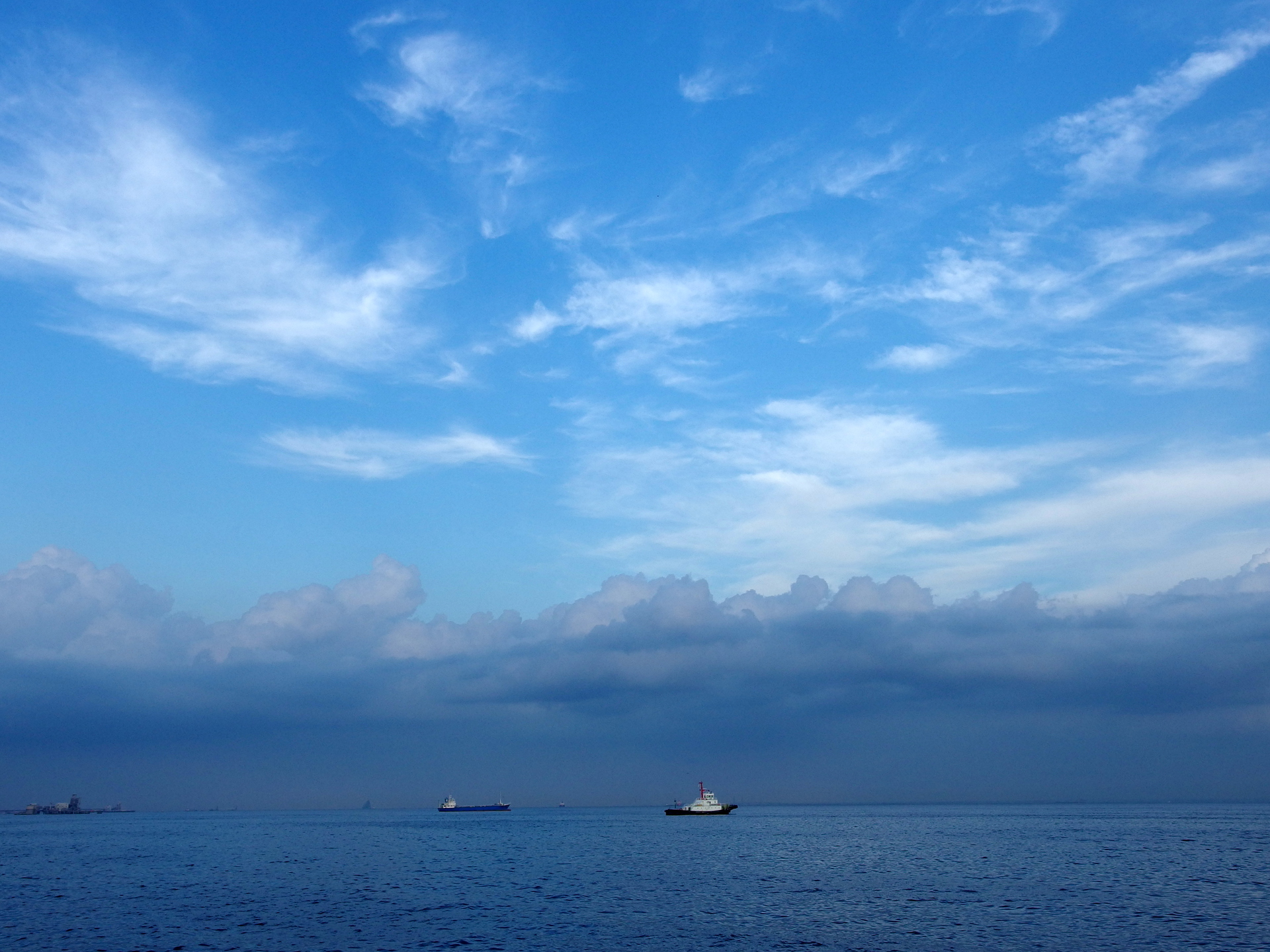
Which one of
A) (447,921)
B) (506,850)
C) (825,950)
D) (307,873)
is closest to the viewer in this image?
(825,950)

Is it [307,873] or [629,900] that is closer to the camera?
[629,900]

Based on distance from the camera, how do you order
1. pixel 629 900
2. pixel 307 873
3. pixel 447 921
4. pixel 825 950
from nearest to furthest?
pixel 825 950 < pixel 447 921 < pixel 629 900 < pixel 307 873

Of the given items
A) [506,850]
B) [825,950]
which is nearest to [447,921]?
[825,950]

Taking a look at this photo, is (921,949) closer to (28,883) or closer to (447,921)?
(447,921)

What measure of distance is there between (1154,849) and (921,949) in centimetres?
14341

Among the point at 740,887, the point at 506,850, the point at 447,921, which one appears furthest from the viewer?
the point at 506,850

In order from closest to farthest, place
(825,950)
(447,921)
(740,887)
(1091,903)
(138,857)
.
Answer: (825,950), (447,921), (1091,903), (740,887), (138,857)

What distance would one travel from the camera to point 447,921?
8844 centimetres

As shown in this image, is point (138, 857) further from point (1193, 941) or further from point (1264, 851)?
point (1264, 851)

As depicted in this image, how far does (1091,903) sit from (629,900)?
50.9m

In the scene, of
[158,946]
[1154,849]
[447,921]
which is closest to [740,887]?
[447,921]

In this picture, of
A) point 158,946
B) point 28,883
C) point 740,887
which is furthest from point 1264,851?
point 28,883

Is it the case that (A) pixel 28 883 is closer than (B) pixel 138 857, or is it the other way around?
(A) pixel 28 883

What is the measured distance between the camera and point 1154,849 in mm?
180125
